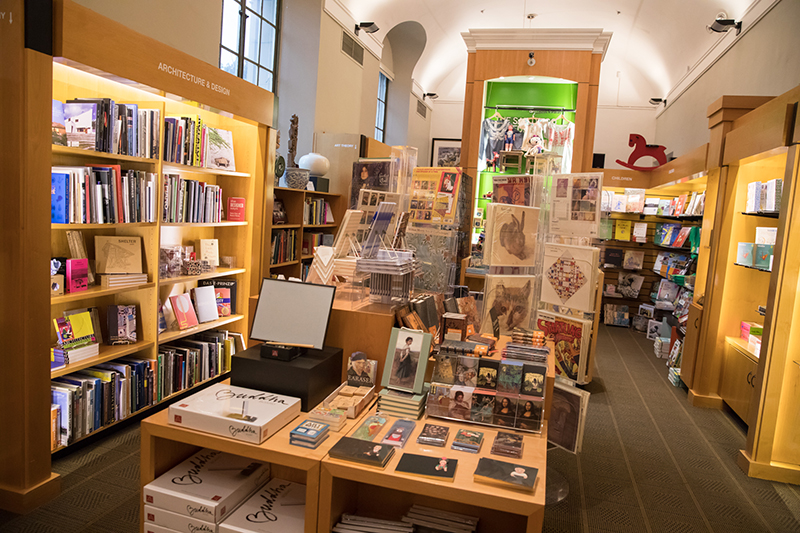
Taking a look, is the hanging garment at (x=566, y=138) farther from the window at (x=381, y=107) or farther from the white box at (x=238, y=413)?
the window at (x=381, y=107)

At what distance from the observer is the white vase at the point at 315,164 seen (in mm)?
5922

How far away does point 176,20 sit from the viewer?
421cm

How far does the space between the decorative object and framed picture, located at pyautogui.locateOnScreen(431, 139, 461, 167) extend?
7.75 metres

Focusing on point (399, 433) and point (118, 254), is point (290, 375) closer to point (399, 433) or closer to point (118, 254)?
point (399, 433)

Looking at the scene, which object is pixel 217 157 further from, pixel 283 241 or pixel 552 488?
pixel 552 488

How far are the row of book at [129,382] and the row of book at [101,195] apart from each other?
3.12 feet

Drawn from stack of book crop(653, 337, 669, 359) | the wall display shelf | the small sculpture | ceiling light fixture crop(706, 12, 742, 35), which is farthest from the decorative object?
ceiling light fixture crop(706, 12, 742, 35)

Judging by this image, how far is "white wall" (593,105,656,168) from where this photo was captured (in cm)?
1081

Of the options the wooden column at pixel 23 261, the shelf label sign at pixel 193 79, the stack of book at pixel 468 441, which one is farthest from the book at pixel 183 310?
the stack of book at pixel 468 441

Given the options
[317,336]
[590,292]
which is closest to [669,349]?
[590,292]

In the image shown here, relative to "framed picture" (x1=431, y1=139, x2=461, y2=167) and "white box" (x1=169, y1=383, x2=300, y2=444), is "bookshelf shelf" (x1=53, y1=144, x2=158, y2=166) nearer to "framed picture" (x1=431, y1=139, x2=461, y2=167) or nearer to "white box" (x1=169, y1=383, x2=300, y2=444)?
"white box" (x1=169, y1=383, x2=300, y2=444)

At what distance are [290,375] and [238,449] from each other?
1.19 feet

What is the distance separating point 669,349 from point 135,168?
20.0ft

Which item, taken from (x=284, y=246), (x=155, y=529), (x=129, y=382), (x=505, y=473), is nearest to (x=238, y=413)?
(x=155, y=529)
